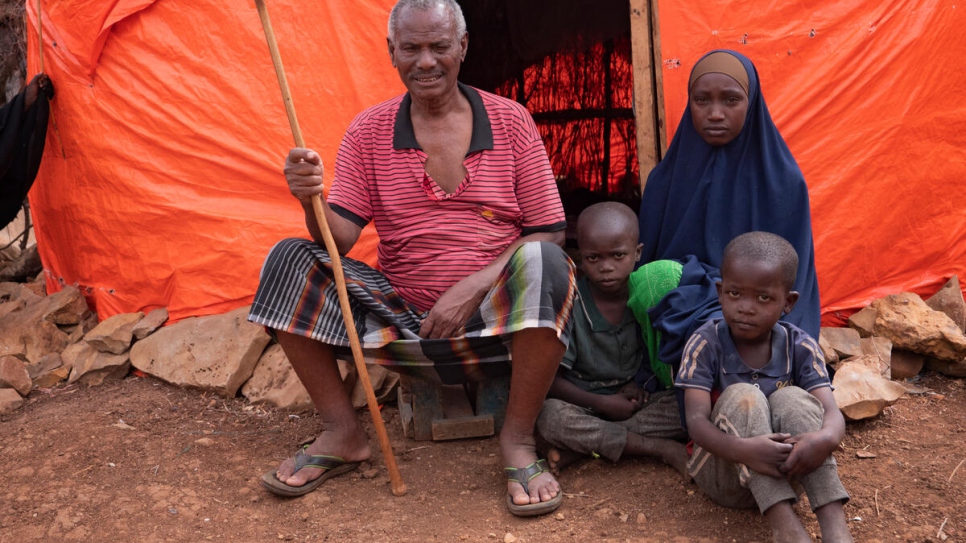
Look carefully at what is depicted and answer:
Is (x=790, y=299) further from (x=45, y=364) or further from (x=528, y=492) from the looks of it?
(x=45, y=364)

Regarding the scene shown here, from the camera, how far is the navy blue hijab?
9.19 feet

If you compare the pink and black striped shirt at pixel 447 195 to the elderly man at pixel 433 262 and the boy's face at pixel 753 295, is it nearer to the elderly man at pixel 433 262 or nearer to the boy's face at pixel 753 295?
the elderly man at pixel 433 262

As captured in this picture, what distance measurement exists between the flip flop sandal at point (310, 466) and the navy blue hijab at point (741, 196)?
1.25 metres

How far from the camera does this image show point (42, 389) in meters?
3.61

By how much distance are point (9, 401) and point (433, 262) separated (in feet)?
6.16

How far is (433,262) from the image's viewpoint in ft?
9.12

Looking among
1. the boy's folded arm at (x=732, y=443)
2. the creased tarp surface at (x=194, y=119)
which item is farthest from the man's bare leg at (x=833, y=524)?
the creased tarp surface at (x=194, y=119)

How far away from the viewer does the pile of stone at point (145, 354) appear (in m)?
3.39

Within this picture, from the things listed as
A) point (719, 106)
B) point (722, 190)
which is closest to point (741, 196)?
point (722, 190)

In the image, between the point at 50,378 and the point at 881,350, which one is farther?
the point at 50,378

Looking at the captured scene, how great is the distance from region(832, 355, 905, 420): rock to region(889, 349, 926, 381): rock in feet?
1.23

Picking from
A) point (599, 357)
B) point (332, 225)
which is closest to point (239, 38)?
point (332, 225)

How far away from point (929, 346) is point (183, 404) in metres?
2.86

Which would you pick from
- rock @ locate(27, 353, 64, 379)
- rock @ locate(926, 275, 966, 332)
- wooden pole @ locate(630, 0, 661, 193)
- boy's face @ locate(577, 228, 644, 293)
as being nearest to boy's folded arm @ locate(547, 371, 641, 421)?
boy's face @ locate(577, 228, 644, 293)
